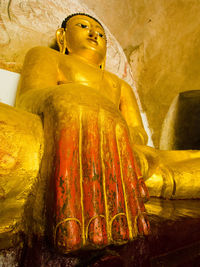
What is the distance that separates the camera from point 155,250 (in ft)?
1.73

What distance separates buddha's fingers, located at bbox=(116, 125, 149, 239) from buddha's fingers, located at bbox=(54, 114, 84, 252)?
0.45 ft

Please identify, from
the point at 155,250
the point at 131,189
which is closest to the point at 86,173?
the point at 131,189

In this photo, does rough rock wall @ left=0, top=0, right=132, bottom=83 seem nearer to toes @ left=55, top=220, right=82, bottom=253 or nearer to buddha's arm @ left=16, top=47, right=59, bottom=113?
buddha's arm @ left=16, top=47, right=59, bottom=113

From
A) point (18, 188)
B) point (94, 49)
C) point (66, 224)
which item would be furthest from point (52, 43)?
point (66, 224)

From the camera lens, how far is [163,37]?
2.07 metres

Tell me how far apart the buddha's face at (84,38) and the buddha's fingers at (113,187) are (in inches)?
43.1

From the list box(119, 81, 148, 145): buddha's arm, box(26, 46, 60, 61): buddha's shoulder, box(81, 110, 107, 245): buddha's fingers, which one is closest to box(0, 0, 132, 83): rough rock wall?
box(26, 46, 60, 61): buddha's shoulder

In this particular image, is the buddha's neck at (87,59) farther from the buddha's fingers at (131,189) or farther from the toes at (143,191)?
the toes at (143,191)

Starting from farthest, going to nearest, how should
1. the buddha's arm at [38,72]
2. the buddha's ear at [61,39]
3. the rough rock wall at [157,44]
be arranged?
1. the rough rock wall at [157,44]
2. the buddha's ear at [61,39]
3. the buddha's arm at [38,72]

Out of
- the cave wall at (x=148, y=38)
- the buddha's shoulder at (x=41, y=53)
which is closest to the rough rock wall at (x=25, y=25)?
the cave wall at (x=148, y=38)

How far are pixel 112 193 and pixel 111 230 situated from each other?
9 cm

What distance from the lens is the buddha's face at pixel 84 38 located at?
149 cm

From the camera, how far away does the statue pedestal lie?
1.43 ft

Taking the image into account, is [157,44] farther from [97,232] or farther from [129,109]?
[97,232]
